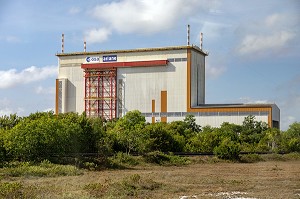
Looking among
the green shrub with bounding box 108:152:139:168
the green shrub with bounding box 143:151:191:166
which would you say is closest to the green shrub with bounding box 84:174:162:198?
the green shrub with bounding box 108:152:139:168

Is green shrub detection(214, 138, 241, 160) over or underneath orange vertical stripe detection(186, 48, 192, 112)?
underneath

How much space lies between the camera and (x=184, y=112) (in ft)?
232

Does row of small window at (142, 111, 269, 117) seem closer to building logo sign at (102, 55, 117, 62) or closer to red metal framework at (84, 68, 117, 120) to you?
red metal framework at (84, 68, 117, 120)

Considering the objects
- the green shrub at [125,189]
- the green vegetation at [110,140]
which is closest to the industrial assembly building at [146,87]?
the green vegetation at [110,140]

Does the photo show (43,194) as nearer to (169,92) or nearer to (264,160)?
(264,160)

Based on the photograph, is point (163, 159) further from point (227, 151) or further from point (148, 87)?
point (148, 87)

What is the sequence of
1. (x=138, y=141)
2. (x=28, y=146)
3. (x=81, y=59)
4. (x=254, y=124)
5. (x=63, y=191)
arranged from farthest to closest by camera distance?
1. (x=81, y=59)
2. (x=254, y=124)
3. (x=138, y=141)
4. (x=28, y=146)
5. (x=63, y=191)

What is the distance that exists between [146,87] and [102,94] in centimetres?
788

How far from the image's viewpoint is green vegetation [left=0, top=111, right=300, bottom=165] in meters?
34.8

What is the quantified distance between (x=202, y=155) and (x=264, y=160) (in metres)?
6.42

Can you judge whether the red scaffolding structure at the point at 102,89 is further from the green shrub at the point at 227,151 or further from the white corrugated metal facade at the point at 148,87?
the green shrub at the point at 227,151

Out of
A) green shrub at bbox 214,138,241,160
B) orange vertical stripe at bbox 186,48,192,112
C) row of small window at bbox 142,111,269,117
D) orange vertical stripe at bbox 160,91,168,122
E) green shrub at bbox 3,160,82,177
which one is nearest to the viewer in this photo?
green shrub at bbox 3,160,82,177

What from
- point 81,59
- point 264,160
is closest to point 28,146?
point 264,160

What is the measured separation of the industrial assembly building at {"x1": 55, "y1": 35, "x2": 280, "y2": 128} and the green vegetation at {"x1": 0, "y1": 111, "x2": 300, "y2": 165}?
11.8ft
